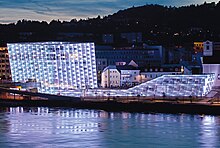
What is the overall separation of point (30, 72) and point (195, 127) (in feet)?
39.5

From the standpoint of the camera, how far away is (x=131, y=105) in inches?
975

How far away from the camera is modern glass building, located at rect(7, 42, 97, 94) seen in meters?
28.1

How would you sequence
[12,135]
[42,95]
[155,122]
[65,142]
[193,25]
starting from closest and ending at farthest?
[65,142]
[12,135]
[155,122]
[42,95]
[193,25]

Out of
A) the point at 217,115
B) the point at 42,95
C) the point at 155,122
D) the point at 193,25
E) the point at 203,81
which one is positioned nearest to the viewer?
the point at 155,122

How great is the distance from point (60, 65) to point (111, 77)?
109 inches

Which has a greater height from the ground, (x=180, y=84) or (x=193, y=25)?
(x=193, y=25)

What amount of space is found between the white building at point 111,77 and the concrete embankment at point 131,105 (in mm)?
3597

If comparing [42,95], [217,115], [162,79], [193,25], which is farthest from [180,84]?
[193,25]

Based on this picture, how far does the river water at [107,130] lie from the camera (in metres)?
16.2

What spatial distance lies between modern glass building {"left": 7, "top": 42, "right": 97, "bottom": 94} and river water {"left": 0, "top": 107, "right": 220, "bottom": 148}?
4.84 m

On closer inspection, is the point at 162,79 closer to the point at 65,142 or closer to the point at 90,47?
the point at 90,47

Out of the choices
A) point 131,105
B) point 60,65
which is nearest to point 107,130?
point 131,105

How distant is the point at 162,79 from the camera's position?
26.0m

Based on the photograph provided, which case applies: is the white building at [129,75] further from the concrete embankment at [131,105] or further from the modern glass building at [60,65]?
the concrete embankment at [131,105]
